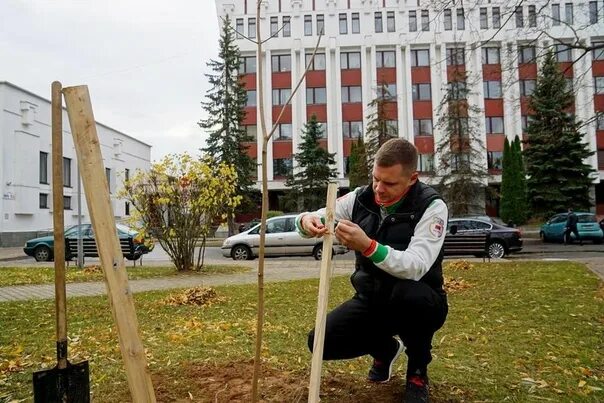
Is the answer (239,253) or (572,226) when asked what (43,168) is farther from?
(572,226)

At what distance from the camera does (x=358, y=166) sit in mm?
37594

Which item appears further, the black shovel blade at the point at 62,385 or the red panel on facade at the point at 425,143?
the red panel on facade at the point at 425,143

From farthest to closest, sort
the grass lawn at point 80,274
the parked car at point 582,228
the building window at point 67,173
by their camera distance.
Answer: the building window at point 67,173
the parked car at point 582,228
the grass lawn at point 80,274

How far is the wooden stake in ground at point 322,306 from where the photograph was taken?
7.14 feet

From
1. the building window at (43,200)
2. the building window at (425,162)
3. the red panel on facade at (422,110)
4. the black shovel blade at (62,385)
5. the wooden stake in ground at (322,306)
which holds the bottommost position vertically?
the black shovel blade at (62,385)

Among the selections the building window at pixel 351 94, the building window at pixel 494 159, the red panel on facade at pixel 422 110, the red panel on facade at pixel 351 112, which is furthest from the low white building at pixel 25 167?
the building window at pixel 494 159

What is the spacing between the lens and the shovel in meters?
2.21

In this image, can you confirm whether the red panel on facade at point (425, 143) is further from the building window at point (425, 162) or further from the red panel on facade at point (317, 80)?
the red panel on facade at point (317, 80)

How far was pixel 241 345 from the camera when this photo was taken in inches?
180

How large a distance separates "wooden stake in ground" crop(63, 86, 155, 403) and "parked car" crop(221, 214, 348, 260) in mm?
15383

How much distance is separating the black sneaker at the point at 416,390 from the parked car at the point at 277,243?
14.5 m

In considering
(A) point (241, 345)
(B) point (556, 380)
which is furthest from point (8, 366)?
(B) point (556, 380)

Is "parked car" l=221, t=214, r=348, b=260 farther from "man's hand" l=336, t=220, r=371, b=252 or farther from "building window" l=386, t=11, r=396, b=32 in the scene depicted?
"building window" l=386, t=11, r=396, b=32

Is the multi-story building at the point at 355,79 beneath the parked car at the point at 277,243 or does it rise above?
above
